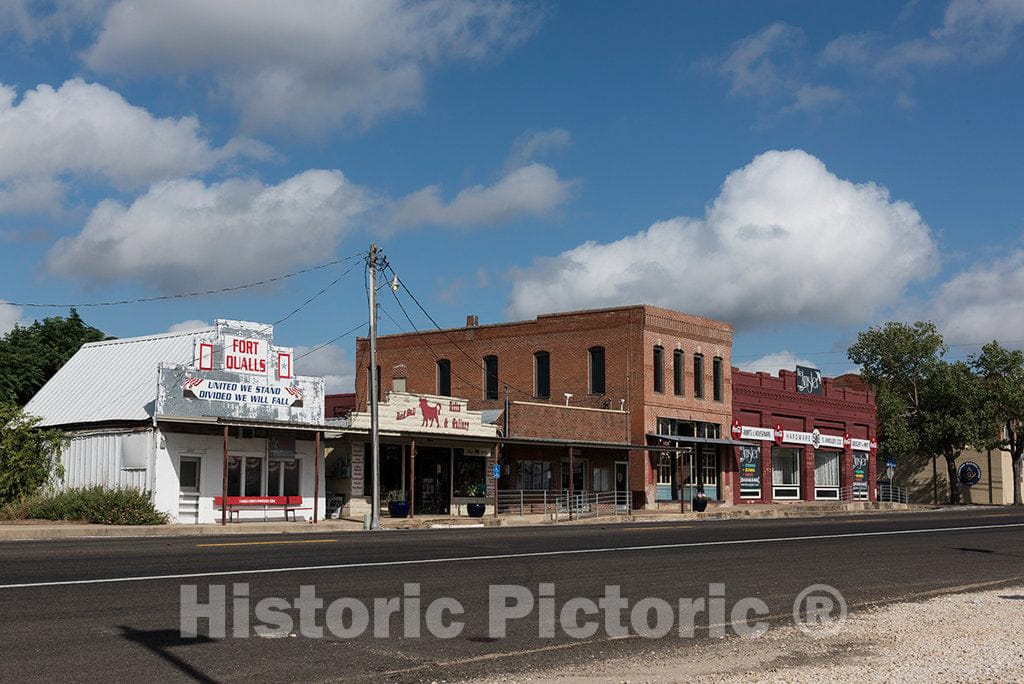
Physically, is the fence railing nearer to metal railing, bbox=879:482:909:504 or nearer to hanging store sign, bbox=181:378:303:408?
hanging store sign, bbox=181:378:303:408

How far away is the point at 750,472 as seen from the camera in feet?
191

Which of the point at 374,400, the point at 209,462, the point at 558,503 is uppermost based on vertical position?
the point at 374,400

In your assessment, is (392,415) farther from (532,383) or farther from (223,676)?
(223,676)

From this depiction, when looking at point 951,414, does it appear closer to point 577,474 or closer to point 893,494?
point 893,494

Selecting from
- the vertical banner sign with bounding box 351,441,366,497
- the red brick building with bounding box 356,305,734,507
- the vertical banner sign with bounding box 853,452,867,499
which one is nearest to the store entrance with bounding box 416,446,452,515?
the red brick building with bounding box 356,305,734,507

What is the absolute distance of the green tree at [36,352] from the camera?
152 feet

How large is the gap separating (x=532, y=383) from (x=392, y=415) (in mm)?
16272

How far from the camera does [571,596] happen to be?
541 inches

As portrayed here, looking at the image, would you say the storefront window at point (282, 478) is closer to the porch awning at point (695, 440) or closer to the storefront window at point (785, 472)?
the porch awning at point (695, 440)

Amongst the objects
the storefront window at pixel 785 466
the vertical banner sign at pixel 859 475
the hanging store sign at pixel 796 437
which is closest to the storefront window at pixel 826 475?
the hanging store sign at pixel 796 437

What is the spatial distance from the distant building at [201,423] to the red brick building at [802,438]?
28.2 m

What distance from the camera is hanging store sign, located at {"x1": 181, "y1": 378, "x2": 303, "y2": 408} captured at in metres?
32.9

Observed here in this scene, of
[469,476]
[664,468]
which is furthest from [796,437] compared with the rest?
[469,476]

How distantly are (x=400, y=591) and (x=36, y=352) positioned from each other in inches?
1544
